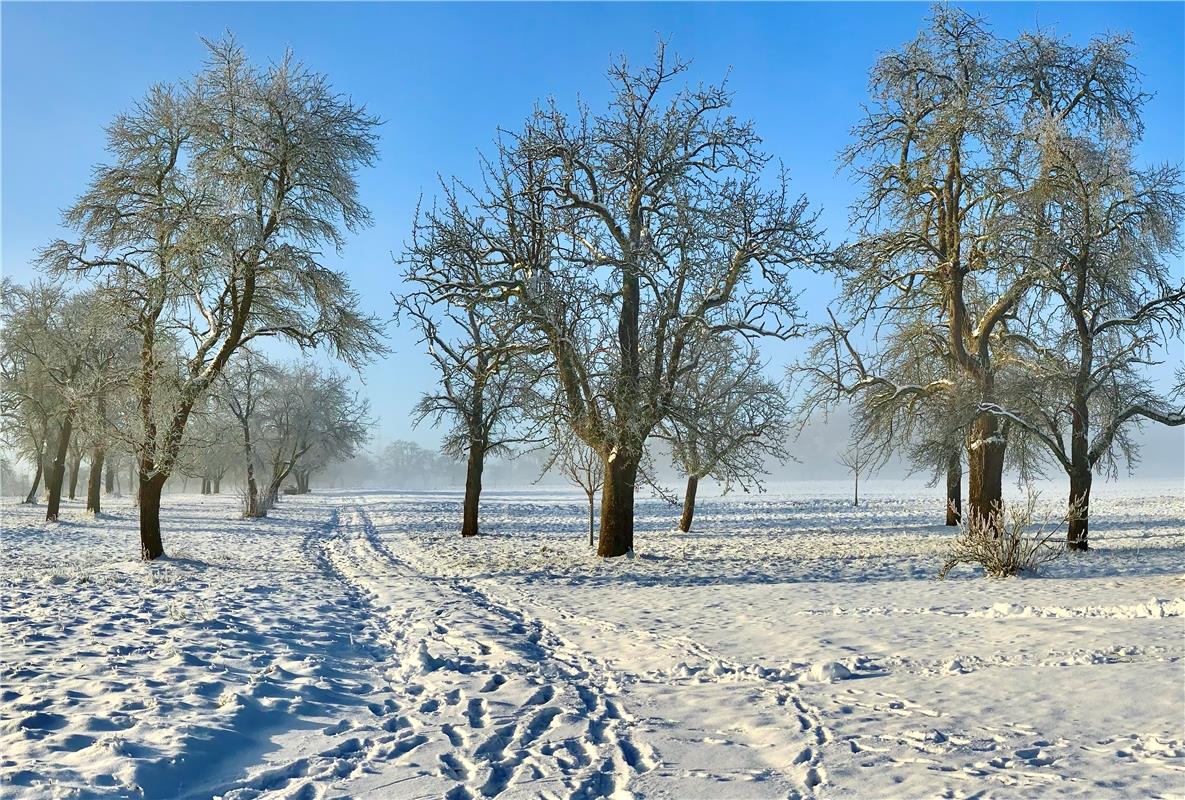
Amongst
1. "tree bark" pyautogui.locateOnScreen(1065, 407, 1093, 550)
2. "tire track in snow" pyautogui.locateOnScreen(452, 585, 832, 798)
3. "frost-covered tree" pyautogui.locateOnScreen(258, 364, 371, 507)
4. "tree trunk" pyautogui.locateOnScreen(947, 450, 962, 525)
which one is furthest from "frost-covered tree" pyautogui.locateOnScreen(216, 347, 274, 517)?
"tree trunk" pyautogui.locateOnScreen(947, 450, 962, 525)

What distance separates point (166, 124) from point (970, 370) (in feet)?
62.0

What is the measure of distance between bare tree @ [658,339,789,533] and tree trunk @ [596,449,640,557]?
4.24 ft

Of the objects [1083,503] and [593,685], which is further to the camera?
[1083,503]

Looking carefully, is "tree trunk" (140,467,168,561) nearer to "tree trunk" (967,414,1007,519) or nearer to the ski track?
the ski track

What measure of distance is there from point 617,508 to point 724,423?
351 centimetres

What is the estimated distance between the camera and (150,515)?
15.4 metres

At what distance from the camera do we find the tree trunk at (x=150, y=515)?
49.6 feet

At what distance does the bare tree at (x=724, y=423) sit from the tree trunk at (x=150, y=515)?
10622mm

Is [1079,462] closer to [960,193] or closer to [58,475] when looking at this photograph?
[960,193]

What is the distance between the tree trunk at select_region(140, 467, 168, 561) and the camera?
1512 cm

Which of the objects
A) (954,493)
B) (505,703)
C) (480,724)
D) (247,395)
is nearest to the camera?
(480,724)

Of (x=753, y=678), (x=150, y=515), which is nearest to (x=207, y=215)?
(x=150, y=515)

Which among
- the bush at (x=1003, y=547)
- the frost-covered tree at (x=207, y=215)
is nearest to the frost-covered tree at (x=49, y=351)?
the frost-covered tree at (x=207, y=215)

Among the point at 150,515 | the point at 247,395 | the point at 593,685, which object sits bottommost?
the point at 593,685
